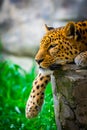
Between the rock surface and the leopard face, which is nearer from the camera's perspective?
the rock surface

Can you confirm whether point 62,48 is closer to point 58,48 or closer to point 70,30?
point 58,48

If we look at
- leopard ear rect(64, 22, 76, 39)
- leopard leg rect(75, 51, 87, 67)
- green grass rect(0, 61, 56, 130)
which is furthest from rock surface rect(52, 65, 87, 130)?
green grass rect(0, 61, 56, 130)

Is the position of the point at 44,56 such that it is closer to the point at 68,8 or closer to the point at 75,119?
the point at 75,119

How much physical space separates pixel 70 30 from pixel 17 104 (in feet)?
6.39

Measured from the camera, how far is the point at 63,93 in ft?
11.8

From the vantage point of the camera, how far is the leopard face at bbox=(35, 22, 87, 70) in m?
3.71

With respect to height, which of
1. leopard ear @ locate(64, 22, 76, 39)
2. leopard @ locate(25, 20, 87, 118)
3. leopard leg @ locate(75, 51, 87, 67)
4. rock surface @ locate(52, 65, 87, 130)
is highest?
leopard ear @ locate(64, 22, 76, 39)

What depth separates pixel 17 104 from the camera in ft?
18.2

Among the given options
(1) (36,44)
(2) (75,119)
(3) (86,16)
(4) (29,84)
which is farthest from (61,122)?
(1) (36,44)

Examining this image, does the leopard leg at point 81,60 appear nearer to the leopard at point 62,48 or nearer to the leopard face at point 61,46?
the leopard at point 62,48

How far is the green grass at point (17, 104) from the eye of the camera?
4496mm

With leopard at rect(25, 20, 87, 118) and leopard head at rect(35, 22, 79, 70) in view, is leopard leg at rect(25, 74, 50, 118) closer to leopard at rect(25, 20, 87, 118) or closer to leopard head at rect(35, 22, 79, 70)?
leopard at rect(25, 20, 87, 118)

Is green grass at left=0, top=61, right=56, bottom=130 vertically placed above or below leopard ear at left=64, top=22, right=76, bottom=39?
below

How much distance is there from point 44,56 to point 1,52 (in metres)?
4.49
